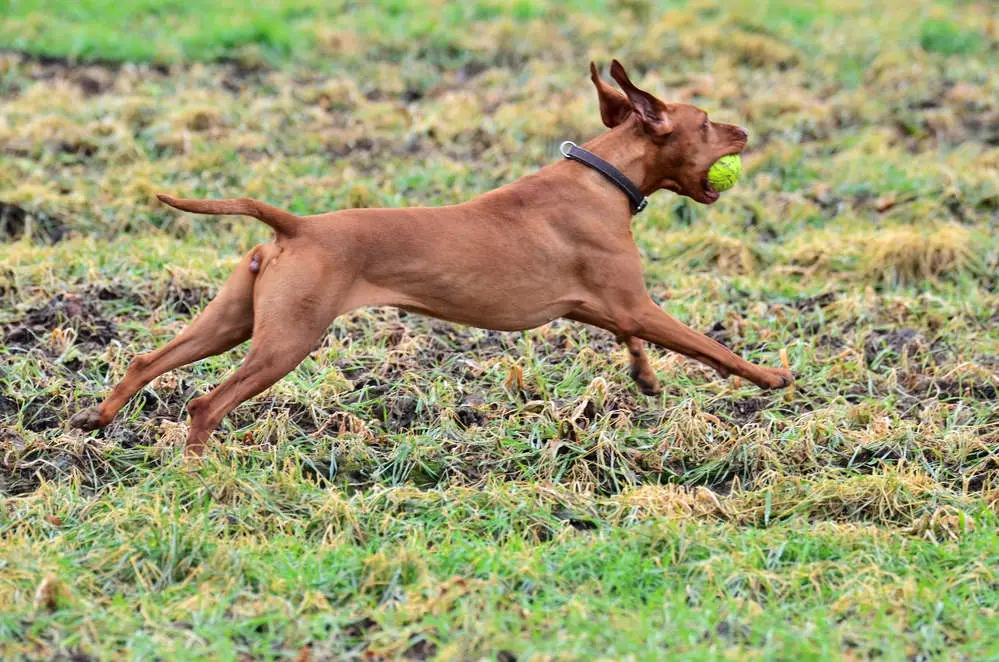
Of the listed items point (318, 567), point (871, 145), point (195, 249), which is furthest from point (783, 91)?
point (318, 567)

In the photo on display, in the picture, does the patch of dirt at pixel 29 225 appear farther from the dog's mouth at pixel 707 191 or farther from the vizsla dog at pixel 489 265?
the dog's mouth at pixel 707 191

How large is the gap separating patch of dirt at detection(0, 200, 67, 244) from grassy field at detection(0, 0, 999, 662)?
0.08ft

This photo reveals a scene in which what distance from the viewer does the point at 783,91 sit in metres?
12.3

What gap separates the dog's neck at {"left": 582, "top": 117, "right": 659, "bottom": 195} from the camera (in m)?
6.35

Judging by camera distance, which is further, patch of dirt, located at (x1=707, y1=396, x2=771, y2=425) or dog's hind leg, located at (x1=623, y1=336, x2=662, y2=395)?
patch of dirt, located at (x1=707, y1=396, x2=771, y2=425)

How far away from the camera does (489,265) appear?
19.8 feet

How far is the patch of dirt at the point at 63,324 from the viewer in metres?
7.32

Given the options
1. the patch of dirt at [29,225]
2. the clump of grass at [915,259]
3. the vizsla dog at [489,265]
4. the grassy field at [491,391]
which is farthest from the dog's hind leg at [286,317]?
the clump of grass at [915,259]

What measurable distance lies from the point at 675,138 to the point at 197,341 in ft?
7.80

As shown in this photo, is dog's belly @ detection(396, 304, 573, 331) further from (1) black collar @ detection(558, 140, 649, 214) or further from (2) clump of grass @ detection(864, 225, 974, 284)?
(2) clump of grass @ detection(864, 225, 974, 284)

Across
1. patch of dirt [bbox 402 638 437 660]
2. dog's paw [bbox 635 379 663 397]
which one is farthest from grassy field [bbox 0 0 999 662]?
dog's paw [bbox 635 379 663 397]

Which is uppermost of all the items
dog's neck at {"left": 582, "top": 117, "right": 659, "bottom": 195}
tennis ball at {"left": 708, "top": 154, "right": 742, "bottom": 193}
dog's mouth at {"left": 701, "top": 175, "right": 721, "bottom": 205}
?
dog's neck at {"left": 582, "top": 117, "right": 659, "bottom": 195}

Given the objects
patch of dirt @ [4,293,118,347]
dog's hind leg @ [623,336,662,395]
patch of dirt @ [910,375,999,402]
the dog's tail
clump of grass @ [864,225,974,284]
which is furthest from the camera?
clump of grass @ [864,225,974,284]

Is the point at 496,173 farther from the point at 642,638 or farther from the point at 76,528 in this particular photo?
the point at 642,638
